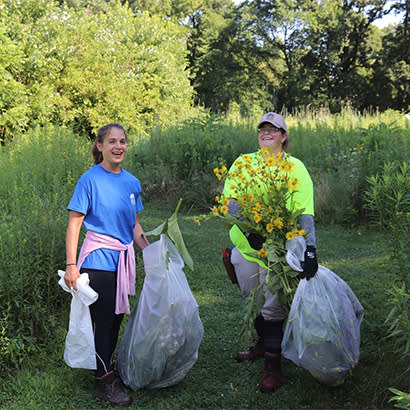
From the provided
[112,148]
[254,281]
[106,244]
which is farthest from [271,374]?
[112,148]

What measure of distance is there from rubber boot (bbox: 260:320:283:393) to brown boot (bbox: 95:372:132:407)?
91cm

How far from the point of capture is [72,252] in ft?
9.18

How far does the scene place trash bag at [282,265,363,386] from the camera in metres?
2.69

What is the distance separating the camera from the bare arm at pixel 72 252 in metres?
2.79

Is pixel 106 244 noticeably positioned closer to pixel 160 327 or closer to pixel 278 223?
pixel 160 327

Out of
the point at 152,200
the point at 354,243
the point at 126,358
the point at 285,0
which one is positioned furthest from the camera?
the point at 285,0

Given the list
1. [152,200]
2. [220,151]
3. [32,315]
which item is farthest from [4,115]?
[32,315]

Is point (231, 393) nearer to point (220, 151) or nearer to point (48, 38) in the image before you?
point (220, 151)

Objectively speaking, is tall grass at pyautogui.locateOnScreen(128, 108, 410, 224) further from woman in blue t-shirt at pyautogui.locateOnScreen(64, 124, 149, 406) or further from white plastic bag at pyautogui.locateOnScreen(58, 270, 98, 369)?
white plastic bag at pyautogui.locateOnScreen(58, 270, 98, 369)

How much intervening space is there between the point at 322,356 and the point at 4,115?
30.3 ft

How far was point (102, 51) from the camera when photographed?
14.8 m

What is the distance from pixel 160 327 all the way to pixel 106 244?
621mm

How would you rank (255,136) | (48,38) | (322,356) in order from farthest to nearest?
1. (48,38)
2. (255,136)
3. (322,356)

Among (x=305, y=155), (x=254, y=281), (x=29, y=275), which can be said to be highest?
(x=305, y=155)
